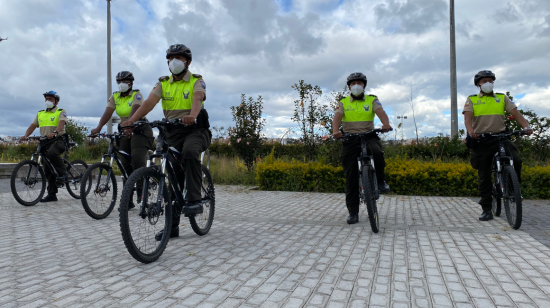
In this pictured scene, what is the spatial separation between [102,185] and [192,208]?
264cm

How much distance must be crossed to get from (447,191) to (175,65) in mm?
6807

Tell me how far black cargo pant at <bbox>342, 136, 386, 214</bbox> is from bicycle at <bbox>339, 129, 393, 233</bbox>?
9 centimetres

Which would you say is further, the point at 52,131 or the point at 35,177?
the point at 52,131

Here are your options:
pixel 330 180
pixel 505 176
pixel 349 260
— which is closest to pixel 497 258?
pixel 349 260

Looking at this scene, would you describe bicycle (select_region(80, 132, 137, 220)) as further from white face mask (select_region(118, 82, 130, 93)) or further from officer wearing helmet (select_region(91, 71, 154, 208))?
white face mask (select_region(118, 82, 130, 93))

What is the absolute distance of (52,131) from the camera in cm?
782

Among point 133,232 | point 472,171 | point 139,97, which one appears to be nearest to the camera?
point 133,232

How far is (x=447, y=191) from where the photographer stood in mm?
8805

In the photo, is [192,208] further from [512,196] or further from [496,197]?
[496,197]

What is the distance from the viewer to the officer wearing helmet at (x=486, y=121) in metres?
5.77

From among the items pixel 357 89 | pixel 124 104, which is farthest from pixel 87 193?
pixel 357 89

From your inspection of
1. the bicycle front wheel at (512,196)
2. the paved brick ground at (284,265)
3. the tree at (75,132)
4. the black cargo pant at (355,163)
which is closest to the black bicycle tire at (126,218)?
the paved brick ground at (284,265)

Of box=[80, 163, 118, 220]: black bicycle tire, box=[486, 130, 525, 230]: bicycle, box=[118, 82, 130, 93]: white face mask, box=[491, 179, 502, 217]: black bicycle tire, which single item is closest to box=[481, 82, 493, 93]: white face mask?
box=[486, 130, 525, 230]: bicycle

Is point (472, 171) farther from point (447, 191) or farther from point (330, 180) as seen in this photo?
point (330, 180)
